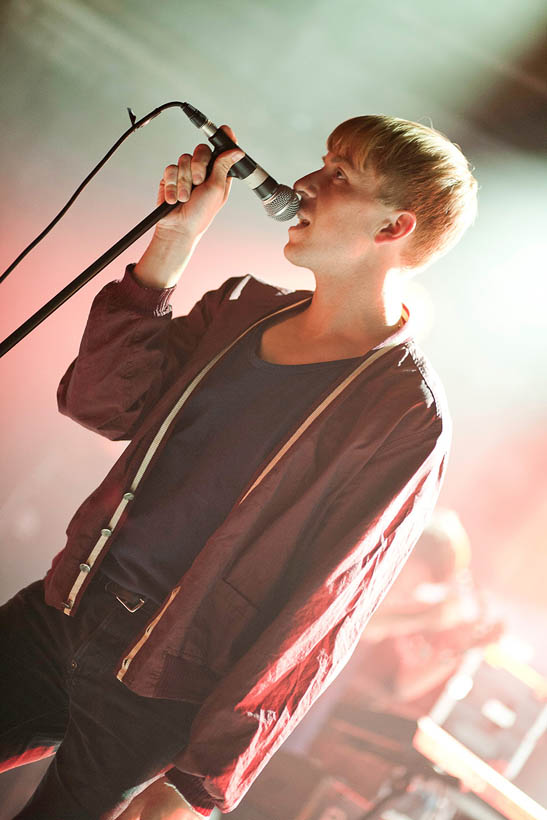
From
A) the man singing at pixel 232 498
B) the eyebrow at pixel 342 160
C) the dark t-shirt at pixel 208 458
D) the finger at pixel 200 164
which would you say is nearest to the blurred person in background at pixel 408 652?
the man singing at pixel 232 498

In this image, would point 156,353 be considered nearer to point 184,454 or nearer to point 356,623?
point 184,454

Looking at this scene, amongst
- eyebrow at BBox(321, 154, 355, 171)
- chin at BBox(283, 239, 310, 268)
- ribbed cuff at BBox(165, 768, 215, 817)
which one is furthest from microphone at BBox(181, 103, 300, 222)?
ribbed cuff at BBox(165, 768, 215, 817)

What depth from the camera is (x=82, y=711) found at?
4.08 feet

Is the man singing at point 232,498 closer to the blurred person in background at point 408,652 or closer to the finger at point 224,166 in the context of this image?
the finger at point 224,166

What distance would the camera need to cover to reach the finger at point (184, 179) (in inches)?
50.4

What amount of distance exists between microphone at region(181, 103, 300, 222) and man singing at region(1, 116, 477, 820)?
0.02 m

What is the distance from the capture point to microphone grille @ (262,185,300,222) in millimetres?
1335

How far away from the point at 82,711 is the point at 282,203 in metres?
1.04

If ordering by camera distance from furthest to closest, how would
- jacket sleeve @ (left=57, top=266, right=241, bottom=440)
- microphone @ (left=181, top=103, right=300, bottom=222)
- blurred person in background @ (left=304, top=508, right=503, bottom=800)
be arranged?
1. blurred person in background @ (left=304, top=508, right=503, bottom=800)
2. jacket sleeve @ (left=57, top=266, right=241, bottom=440)
3. microphone @ (left=181, top=103, right=300, bottom=222)

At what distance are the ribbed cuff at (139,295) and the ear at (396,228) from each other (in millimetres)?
484

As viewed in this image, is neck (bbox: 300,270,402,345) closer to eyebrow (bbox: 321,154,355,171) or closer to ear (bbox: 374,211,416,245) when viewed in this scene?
ear (bbox: 374,211,416,245)

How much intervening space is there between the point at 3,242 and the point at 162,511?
1628 mm

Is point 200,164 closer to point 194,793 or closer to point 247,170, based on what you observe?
point 247,170

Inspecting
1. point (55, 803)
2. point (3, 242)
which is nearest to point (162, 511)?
point (55, 803)
